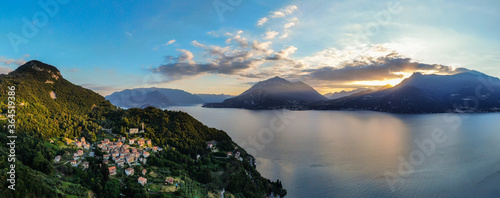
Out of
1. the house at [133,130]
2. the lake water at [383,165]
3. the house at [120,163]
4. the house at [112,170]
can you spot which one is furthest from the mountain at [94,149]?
the lake water at [383,165]

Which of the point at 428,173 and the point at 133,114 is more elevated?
the point at 133,114

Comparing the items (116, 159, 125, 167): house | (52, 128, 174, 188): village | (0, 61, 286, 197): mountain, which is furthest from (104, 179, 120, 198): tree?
(116, 159, 125, 167): house

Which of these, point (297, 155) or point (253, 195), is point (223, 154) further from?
point (297, 155)

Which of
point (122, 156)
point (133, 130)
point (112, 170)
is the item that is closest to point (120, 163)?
point (122, 156)

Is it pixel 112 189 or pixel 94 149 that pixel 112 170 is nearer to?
pixel 112 189

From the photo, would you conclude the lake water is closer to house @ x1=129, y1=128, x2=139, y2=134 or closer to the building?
house @ x1=129, y1=128, x2=139, y2=134

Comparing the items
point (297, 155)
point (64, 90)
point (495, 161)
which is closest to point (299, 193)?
point (297, 155)

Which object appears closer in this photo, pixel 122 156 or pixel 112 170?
pixel 112 170

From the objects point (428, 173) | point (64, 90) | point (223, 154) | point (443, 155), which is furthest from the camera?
point (64, 90)
